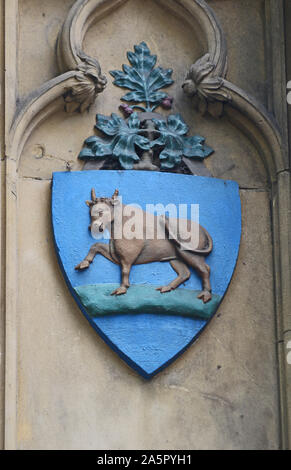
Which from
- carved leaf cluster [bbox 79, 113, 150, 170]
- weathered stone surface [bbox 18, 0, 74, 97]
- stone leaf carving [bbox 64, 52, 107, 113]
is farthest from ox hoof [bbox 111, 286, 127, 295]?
weathered stone surface [bbox 18, 0, 74, 97]

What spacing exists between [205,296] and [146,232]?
38 centimetres

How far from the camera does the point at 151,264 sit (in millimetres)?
5441

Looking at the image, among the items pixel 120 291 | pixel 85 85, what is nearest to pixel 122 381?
pixel 120 291

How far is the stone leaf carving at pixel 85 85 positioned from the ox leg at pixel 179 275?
2.80ft

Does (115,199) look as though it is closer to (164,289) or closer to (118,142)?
(118,142)

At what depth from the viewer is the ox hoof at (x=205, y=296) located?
213 inches

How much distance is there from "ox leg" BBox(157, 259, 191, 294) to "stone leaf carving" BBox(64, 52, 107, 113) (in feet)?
2.80

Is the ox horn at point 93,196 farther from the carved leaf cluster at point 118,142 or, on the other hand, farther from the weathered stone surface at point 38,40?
the weathered stone surface at point 38,40

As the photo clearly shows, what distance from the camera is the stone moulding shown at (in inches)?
211

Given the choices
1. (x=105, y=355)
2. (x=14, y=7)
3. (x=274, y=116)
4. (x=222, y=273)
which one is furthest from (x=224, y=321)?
(x=14, y=7)

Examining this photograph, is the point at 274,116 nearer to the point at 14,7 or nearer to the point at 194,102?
the point at 194,102

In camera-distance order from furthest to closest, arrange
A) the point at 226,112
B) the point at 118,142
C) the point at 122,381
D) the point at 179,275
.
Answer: the point at 226,112
the point at 118,142
the point at 179,275
the point at 122,381

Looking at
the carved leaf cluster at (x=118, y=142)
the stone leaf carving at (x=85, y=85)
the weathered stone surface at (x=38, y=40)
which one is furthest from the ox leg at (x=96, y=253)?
the weathered stone surface at (x=38, y=40)

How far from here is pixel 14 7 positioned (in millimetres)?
5762
